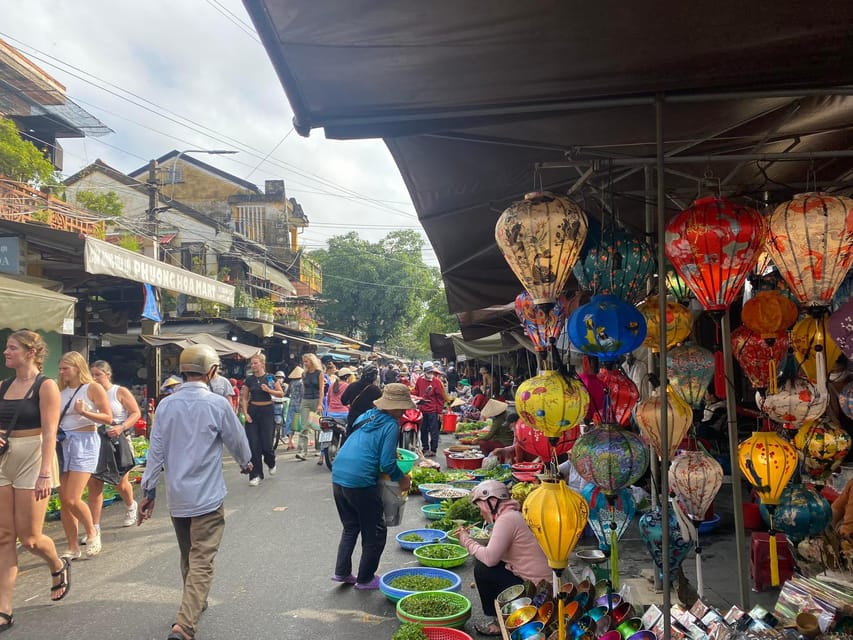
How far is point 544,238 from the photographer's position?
2602 mm

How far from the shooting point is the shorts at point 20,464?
418cm

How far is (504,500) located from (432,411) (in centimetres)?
775

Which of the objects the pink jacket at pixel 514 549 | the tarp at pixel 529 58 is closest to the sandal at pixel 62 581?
the pink jacket at pixel 514 549

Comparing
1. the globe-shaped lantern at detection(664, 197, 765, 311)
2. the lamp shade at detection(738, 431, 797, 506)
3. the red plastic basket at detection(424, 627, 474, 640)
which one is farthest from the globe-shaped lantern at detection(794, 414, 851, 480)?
the red plastic basket at detection(424, 627, 474, 640)

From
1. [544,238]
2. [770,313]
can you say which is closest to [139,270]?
[544,238]

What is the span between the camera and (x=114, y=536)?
6.43 metres

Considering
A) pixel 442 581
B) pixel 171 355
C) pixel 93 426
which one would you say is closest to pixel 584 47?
pixel 442 581

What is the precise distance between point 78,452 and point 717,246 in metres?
5.53

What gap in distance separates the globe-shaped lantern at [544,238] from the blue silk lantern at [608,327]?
0.18 metres

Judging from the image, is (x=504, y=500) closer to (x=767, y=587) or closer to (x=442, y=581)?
(x=442, y=581)

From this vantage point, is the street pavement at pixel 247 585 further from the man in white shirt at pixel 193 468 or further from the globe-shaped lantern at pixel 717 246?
the globe-shaped lantern at pixel 717 246

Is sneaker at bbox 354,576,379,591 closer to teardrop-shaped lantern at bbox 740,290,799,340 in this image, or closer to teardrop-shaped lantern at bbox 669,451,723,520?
teardrop-shaped lantern at bbox 669,451,723,520

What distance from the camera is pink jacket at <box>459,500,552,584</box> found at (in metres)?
4.02

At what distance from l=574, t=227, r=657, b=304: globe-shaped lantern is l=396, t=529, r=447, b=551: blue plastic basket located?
4.02 meters
